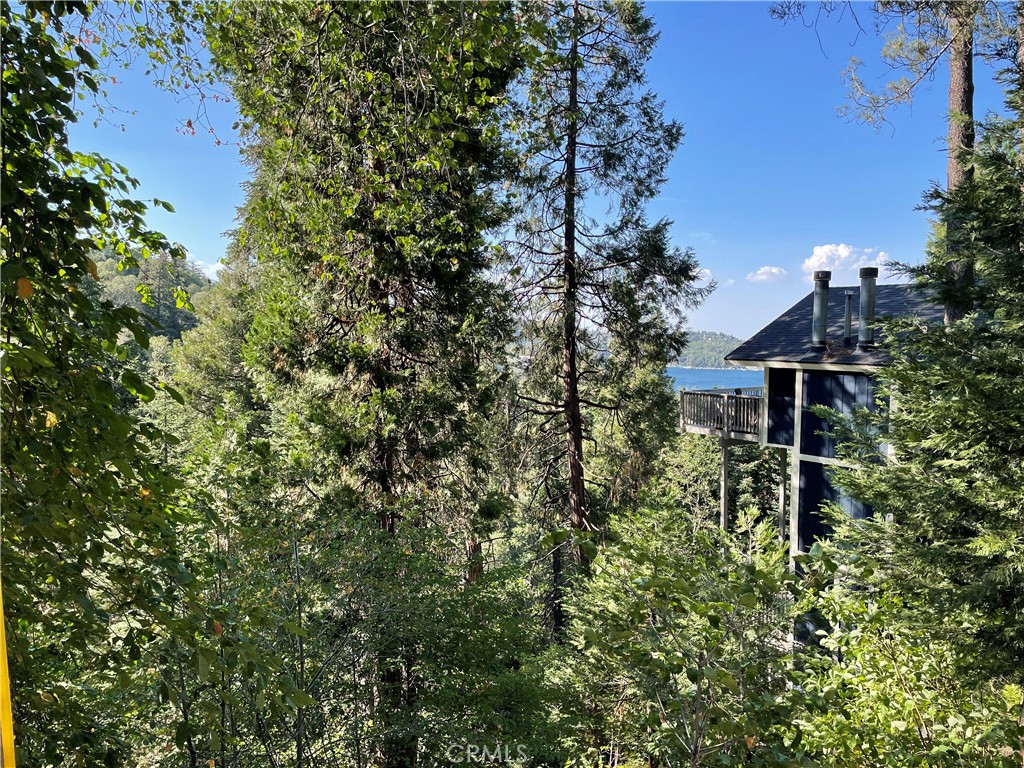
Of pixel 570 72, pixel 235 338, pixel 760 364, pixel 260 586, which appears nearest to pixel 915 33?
pixel 570 72

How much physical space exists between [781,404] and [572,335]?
5222mm

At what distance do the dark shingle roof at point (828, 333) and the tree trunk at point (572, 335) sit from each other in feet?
14.1

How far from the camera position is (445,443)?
755cm

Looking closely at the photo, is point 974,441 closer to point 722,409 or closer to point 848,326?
point 848,326

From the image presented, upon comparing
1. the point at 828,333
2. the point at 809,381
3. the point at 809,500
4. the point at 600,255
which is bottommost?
the point at 809,500

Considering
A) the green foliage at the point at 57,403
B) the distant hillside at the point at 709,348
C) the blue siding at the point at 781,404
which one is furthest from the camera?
the distant hillside at the point at 709,348

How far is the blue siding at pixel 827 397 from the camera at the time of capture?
10148mm

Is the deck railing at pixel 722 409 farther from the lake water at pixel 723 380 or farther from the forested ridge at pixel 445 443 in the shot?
the forested ridge at pixel 445 443

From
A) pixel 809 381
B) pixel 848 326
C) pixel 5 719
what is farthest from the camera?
pixel 809 381

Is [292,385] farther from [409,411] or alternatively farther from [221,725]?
[221,725]

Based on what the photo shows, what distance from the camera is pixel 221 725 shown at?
117 inches

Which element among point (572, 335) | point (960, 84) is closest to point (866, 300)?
point (960, 84)

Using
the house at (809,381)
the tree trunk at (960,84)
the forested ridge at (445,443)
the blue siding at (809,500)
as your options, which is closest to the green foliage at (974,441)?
the forested ridge at (445,443)

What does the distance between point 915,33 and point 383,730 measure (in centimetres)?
930
